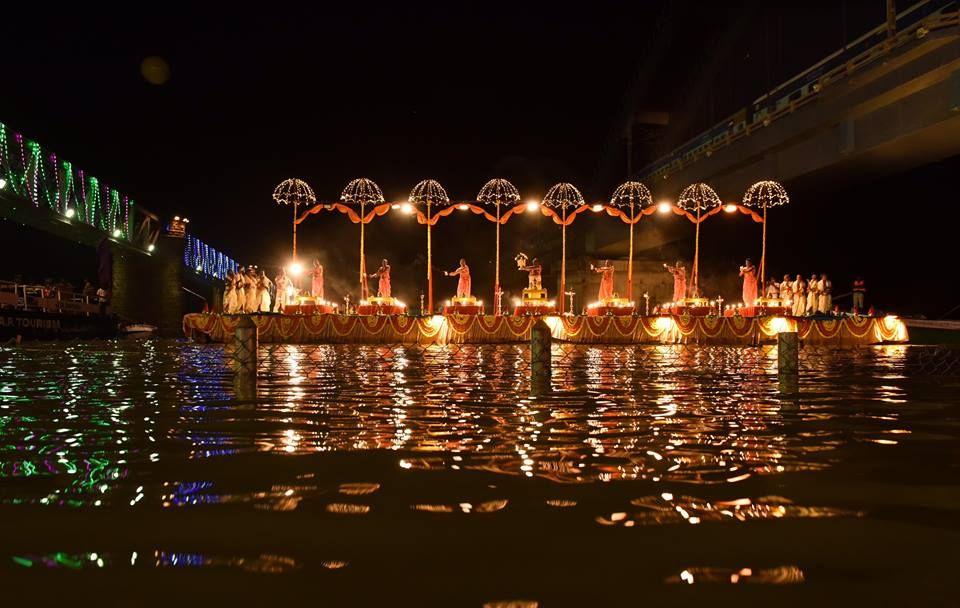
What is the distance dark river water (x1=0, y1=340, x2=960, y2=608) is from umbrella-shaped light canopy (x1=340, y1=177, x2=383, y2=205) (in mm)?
14256

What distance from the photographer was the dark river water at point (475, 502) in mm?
1916

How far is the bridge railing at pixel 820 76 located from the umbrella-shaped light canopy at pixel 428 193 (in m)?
10.4

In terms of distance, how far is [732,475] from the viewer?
3256 mm

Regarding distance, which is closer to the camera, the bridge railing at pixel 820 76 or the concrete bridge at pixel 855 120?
the concrete bridge at pixel 855 120

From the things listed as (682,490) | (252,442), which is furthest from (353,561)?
(252,442)

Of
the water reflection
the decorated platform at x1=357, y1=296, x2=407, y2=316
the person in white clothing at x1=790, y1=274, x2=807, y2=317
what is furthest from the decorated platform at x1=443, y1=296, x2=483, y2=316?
the water reflection

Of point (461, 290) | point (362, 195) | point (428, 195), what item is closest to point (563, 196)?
point (428, 195)

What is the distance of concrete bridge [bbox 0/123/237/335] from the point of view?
936 inches

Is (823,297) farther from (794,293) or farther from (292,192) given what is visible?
(292,192)

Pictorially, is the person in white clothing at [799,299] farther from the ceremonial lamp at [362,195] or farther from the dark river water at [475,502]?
the dark river water at [475,502]

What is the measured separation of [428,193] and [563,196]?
383cm

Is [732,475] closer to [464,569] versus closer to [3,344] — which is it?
[464,569]

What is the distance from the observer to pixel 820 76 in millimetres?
21516

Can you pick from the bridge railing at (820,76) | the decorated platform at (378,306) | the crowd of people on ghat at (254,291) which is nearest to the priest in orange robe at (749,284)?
the bridge railing at (820,76)
